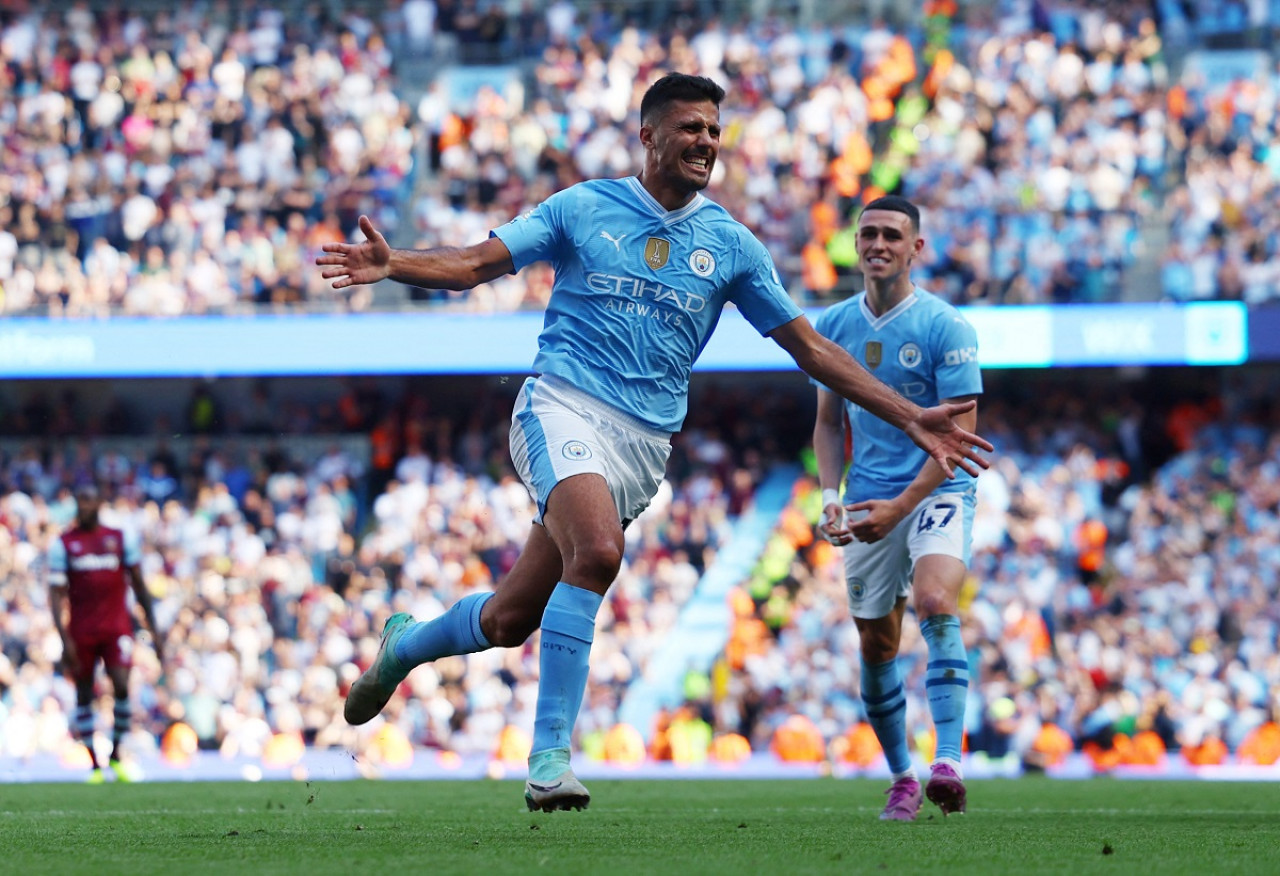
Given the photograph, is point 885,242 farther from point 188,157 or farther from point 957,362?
point 188,157

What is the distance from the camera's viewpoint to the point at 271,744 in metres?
17.3

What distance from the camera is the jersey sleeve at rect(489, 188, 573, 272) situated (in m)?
6.05

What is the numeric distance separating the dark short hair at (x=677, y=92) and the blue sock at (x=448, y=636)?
1.86 meters

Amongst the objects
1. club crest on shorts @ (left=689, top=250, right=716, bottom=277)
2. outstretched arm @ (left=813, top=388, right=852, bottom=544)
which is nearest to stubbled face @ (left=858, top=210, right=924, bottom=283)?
outstretched arm @ (left=813, top=388, right=852, bottom=544)

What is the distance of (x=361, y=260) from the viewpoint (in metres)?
5.45

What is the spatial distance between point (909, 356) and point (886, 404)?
179 cm

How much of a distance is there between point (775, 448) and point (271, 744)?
24.2 ft

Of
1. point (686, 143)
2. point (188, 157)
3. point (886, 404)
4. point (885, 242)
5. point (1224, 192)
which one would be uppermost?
point (188, 157)

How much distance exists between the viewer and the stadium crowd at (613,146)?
2027 centimetres

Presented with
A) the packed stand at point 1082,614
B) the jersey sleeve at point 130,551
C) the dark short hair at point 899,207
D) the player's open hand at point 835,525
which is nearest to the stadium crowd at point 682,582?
the packed stand at point 1082,614

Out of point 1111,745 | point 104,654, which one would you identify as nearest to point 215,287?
point 104,654

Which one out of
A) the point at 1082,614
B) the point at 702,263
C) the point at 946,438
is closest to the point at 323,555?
the point at 1082,614

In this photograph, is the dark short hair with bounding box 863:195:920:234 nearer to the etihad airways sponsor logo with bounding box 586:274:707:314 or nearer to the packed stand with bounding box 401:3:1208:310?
the etihad airways sponsor logo with bounding box 586:274:707:314

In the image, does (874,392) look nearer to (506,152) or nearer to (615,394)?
(615,394)
